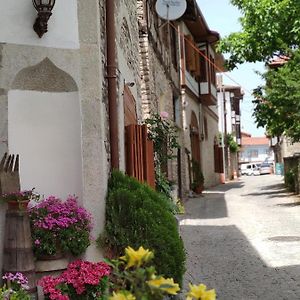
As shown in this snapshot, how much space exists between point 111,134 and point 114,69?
78cm

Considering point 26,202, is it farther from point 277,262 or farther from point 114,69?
point 277,262

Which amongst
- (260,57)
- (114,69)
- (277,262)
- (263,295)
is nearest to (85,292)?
(263,295)

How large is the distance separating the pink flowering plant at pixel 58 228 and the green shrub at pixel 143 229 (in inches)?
12.4

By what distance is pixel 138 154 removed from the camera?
304 inches

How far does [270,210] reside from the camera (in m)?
14.7

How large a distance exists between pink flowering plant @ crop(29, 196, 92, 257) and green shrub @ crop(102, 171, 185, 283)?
316 millimetres

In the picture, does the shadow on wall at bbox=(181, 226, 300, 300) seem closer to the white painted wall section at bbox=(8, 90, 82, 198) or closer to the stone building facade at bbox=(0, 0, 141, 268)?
the stone building facade at bbox=(0, 0, 141, 268)

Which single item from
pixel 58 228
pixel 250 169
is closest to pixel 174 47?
pixel 58 228

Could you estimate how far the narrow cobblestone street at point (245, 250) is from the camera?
6.31m

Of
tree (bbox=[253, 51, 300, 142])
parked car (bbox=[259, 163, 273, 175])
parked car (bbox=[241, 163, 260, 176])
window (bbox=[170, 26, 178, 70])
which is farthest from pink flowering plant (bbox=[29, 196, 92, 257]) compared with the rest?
parked car (bbox=[241, 163, 260, 176])

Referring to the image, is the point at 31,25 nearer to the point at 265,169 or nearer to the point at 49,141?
the point at 49,141

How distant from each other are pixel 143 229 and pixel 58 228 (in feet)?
2.87

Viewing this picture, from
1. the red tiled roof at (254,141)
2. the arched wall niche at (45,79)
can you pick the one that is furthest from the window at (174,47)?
the red tiled roof at (254,141)

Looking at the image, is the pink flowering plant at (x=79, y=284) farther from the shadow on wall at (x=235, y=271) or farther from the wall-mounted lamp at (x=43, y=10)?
the wall-mounted lamp at (x=43, y=10)
